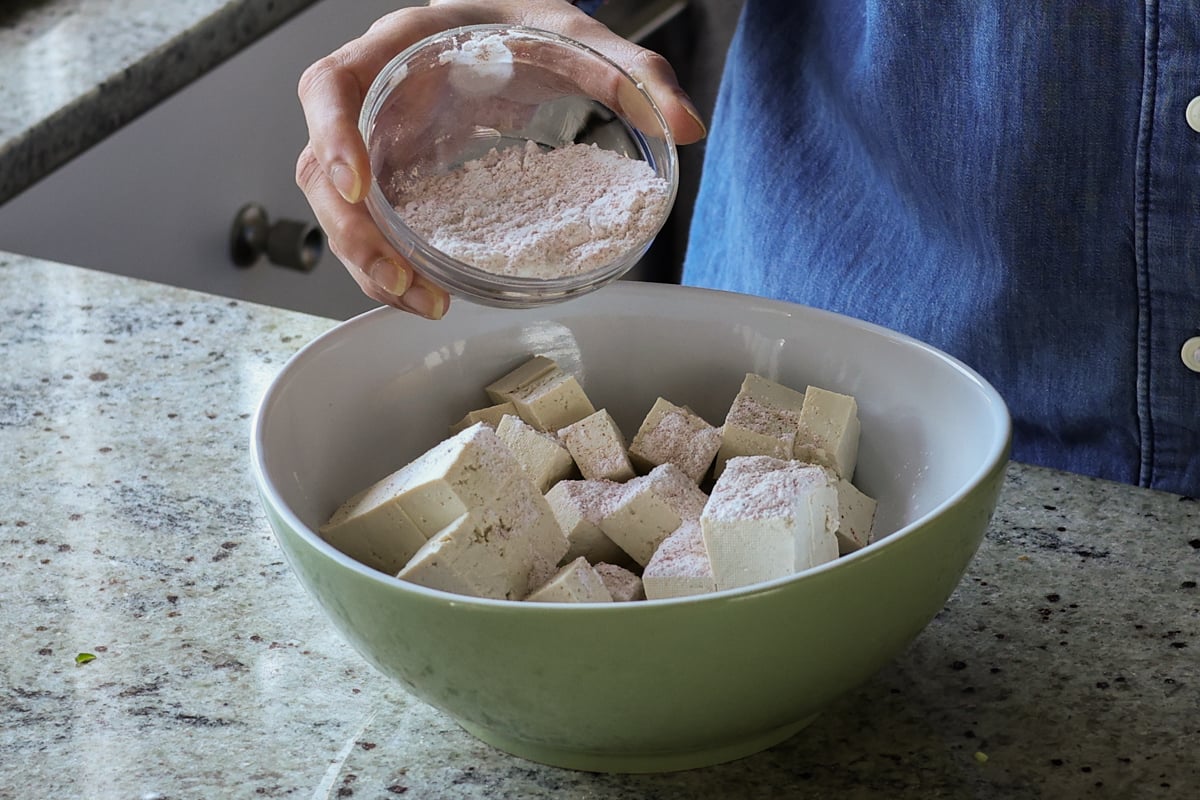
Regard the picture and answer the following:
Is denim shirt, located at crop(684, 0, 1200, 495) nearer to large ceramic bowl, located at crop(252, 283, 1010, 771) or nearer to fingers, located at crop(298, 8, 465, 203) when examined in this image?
large ceramic bowl, located at crop(252, 283, 1010, 771)

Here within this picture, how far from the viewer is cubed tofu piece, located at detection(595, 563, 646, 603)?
2.38 ft

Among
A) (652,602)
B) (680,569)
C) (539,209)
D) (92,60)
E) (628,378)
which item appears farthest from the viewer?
(92,60)

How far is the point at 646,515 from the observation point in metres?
0.76

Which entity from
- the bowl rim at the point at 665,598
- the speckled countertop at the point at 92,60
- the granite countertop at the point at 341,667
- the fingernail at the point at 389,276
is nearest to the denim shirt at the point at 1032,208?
the granite countertop at the point at 341,667

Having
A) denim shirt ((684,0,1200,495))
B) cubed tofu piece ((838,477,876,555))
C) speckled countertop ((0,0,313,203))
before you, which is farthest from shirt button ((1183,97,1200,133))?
speckled countertop ((0,0,313,203))

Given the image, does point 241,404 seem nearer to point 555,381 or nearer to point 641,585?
point 555,381

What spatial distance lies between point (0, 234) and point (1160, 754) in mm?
1402

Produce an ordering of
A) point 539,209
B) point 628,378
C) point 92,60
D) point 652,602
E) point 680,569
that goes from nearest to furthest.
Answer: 1. point 652,602
2. point 680,569
3. point 539,209
4. point 628,378
5. point 92,60

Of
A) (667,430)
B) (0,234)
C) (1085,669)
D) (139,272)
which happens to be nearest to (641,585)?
(667,430)

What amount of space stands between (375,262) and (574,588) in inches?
9.5

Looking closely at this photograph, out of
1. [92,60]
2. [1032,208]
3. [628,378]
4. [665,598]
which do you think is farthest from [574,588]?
[92,60]

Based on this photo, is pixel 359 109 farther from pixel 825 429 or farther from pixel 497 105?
pixel 825 429

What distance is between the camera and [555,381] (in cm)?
88

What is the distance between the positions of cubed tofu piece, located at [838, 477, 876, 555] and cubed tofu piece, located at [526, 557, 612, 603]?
149 mm
